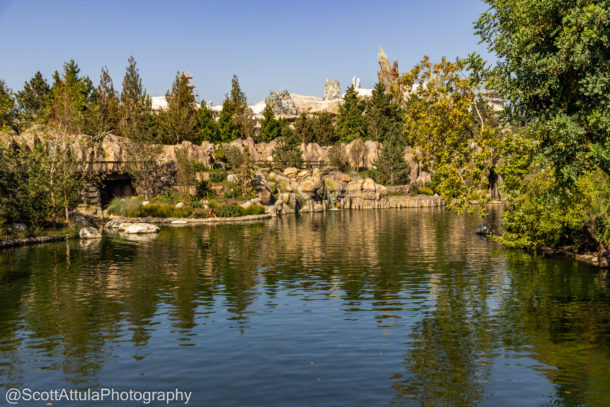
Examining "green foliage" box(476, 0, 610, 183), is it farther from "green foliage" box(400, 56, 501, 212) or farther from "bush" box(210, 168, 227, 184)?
"bush" box(210, 168, 227, 184)

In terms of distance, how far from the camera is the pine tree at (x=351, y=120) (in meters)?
106

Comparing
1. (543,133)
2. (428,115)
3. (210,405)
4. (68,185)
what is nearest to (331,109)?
(68,185)

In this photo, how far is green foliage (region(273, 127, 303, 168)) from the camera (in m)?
88.3

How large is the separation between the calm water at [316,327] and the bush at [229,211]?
29.0 m

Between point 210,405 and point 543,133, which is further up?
point 543,133

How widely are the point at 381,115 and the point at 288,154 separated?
1041 inches

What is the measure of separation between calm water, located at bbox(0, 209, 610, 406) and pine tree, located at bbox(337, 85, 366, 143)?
75579 millimetres

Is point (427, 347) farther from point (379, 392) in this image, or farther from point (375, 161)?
point (375, 161)

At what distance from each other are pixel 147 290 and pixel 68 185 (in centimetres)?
2943

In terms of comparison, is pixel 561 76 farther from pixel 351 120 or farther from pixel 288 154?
pixel 351 120

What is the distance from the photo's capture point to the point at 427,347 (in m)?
14.3

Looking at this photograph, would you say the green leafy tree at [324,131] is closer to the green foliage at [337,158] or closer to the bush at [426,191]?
the green foliage at [337,158]

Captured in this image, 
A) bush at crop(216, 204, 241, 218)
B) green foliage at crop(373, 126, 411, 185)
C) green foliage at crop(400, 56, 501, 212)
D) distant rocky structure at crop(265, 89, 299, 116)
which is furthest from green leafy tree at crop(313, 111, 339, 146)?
green foliage at crop(400, 56, 501, 212)

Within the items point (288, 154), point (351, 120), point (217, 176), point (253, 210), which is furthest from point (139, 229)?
point (351, 120)
